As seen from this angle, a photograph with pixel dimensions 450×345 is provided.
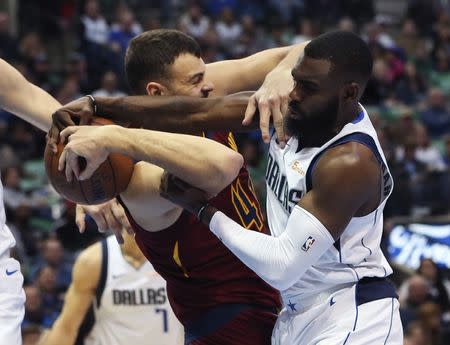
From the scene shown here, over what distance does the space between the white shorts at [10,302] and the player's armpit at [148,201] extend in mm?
582

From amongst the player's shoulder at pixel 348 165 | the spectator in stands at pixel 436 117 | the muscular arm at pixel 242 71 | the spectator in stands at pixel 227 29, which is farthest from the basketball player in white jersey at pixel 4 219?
the spectator in stands at pixel 227 29

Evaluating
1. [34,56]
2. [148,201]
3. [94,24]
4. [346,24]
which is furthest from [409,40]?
[148,201]

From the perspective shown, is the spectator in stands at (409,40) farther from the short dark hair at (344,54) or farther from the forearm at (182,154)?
the forearm at (182,154)

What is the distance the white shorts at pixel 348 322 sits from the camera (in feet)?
13.6

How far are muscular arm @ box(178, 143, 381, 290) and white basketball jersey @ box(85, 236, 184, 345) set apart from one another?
227 cm

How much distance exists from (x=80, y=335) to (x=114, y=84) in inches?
342

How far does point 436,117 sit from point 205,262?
13.0 metres

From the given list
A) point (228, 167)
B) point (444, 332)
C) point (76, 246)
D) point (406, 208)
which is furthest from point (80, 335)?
point (406, 208)

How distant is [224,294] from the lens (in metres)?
4.59

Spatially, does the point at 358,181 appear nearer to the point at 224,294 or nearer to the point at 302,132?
the point at 302,132

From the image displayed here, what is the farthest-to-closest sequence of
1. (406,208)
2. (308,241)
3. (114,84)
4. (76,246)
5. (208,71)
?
1. (114,84)
2. (406,208)
3. (76,246)
4. (208,71)
5. (308,241)

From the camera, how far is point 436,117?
17.0 meters

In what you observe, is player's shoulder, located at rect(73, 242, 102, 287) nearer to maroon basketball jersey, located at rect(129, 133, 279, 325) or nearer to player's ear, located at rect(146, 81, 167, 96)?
maroon basketball jersey, located at rect(129, 133, 279, 325)

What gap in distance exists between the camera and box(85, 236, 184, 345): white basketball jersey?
6.21 meters
